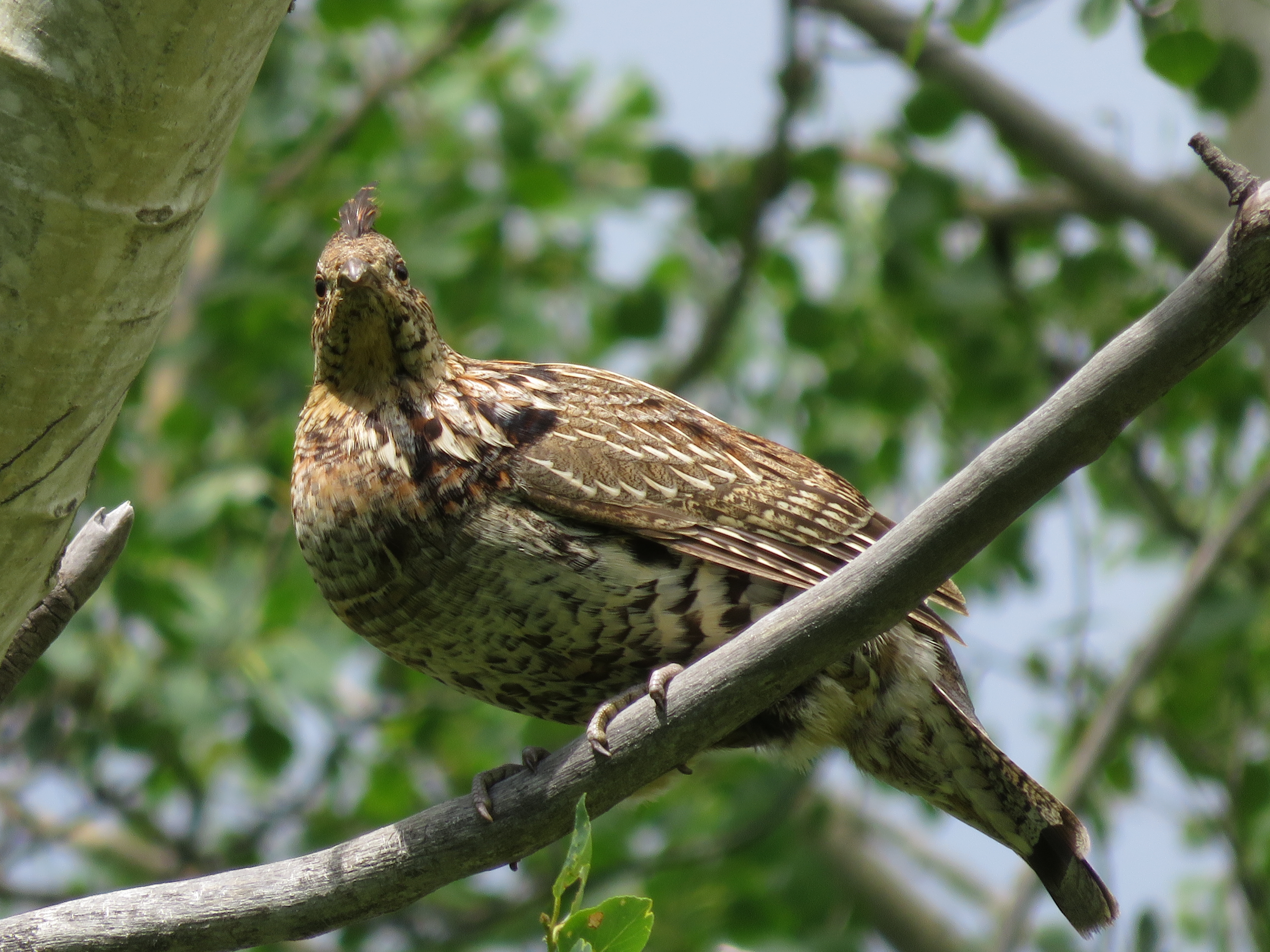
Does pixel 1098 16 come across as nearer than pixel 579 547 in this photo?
No

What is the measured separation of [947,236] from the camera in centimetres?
673

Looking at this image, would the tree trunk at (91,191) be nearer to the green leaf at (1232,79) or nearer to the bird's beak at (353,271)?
the bird's beak at (353,271)

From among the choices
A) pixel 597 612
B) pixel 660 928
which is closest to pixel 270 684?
pixel 660 928

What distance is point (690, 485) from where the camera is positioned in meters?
2.97

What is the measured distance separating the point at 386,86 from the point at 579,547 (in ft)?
13.2

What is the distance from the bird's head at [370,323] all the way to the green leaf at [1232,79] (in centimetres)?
237

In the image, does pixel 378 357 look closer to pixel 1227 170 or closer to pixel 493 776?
pixel 493 776

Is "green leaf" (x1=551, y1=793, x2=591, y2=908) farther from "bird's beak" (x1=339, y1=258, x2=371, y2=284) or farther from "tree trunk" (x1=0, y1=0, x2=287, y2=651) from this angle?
A: "bird's beak" (x1=339, y1=258, x2=371, y2=284)

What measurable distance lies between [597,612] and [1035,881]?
3.16m

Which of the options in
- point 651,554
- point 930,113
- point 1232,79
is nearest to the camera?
point 651,554

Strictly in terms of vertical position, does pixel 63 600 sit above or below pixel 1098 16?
below

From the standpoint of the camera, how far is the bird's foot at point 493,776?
2.30 m

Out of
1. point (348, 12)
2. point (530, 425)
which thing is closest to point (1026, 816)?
point (530, 425)

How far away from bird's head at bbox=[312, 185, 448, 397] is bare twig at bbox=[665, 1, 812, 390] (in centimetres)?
277
